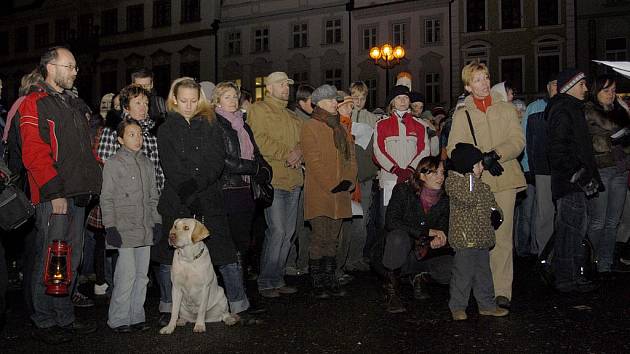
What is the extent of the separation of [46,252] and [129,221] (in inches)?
28.1

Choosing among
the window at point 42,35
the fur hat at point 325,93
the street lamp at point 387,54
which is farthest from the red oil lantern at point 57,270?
the window at point 42,35

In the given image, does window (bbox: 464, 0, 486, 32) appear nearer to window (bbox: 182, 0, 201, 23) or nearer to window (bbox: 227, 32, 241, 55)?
window (bbox: 227, 32, 241, 55)

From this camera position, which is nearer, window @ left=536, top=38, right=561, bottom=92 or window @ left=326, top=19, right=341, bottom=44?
window @ left=536, top=38, right=561, bottom=92

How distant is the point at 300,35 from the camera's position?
43.0m

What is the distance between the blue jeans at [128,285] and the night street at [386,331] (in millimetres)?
198

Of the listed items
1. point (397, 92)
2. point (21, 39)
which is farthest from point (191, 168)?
point (21, 39)

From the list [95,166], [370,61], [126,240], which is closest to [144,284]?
[126,240]

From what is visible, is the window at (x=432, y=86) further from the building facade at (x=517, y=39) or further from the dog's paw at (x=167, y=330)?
the dog's paw at (x=167, y=330)

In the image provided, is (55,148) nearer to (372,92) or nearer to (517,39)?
(517,39)

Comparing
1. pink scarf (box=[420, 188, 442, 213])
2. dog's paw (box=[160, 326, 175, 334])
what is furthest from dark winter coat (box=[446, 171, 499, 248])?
dog's paw (box=[160, 326, 175, 334])

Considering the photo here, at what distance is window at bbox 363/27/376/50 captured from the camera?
40188 mm

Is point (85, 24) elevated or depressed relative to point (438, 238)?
elevated

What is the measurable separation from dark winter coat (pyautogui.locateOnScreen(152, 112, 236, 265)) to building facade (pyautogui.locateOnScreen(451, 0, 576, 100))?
→ 32324 millimetres

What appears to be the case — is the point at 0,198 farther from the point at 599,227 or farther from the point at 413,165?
the point at 599,227
